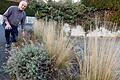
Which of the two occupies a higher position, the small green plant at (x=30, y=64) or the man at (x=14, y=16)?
the man at (x=14, y=16)

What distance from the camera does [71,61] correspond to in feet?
22.3

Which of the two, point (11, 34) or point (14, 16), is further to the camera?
point (11, 34)

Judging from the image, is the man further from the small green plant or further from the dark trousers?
the small green plant

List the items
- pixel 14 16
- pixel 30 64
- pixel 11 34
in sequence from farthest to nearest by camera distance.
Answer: pixel 11 34
pixel 14 16
pixel 30 64

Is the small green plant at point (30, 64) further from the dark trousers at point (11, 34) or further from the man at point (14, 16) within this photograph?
the dark trousers at point (11, 34)

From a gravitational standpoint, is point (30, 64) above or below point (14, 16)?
below

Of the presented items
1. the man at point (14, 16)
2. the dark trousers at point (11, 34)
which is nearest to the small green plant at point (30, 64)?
the man at point (14, 16)

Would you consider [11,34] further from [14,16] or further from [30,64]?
[30,64]

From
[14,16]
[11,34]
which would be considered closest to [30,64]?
[14,16]

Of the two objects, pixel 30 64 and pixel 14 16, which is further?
pixel 14 16

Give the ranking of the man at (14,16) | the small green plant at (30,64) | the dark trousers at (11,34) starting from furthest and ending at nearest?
the dark trousers at (11,34) → the man at (14,16) → the small green plant at (30,64)

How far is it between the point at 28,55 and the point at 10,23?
271cm

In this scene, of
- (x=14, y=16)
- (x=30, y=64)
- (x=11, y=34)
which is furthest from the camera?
(x=11, y=34)

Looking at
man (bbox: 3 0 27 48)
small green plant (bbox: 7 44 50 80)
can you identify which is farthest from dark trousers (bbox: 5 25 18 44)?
small green plant (bbox: 7 44 50 80)
